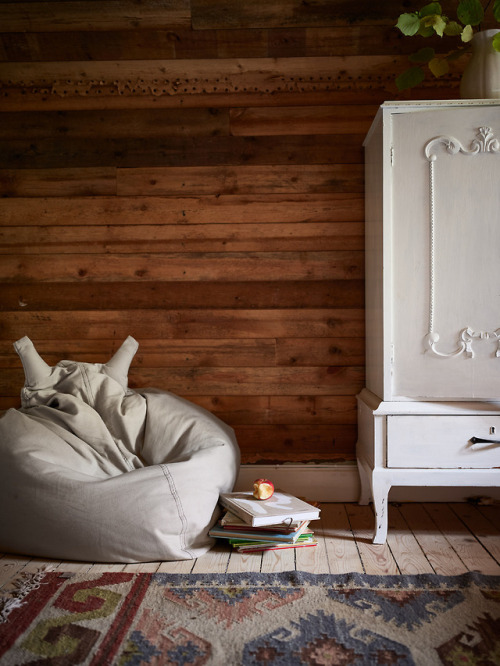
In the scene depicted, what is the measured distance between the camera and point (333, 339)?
2727 mm

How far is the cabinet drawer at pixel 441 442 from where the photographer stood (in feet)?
7.02

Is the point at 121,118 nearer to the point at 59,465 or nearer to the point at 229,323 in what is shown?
the point at 229,323

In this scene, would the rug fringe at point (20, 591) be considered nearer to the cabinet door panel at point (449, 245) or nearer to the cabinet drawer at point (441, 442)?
the cabinet drawer at point (441, 442)

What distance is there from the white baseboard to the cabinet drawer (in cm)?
57

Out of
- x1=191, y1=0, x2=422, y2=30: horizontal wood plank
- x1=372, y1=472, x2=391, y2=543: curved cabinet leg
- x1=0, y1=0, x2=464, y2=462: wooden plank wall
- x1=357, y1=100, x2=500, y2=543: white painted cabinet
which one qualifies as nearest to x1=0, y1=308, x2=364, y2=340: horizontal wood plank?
x1=0, y1=0, x2=464, y2=462: wooden plank wall

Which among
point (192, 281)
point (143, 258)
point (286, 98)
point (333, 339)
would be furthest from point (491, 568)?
point (286, 98)

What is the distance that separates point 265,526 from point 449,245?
1242 mm

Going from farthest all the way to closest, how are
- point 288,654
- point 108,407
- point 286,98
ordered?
1. point 286,98
2. point 108,407
3. point 288,654

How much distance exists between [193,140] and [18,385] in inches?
56.7

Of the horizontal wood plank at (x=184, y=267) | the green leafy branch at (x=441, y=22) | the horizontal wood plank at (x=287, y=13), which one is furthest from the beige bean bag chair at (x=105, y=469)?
the green leafy branch at (x=441, y=22)

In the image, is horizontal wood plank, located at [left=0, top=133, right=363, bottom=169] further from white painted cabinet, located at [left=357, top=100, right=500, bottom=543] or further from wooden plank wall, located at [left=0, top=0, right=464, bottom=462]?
white painted cabinet, located at [left=357, top=100, right=500, bottom=543]

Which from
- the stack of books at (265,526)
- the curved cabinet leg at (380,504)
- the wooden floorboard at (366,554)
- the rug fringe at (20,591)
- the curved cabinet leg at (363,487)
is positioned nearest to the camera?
the rug fringe at (20,591)

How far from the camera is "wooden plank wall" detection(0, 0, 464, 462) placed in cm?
267

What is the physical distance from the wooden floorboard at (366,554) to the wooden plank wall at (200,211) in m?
0.48
